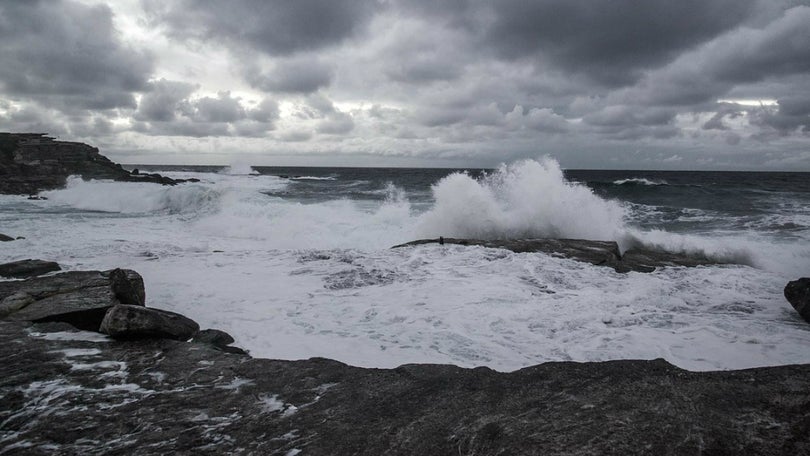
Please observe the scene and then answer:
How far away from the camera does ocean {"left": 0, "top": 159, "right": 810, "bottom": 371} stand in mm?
5043

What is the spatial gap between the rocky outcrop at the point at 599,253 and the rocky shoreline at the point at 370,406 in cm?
615

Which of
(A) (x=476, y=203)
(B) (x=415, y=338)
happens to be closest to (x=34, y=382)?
(B) (x=415, y=338)

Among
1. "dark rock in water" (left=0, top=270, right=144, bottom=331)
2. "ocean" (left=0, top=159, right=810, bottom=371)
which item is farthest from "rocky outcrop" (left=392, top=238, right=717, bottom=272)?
"dark rock in water" (left=0, top=270, right=144, bottom=331)

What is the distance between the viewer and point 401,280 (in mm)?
7852

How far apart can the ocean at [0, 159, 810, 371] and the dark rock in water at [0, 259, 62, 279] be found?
634mm

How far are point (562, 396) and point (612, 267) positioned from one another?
22.1 ft

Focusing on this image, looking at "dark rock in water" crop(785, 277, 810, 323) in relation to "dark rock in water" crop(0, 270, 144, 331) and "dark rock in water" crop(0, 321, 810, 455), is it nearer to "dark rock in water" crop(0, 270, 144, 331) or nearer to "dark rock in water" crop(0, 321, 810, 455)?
"dark rock in water" crop(0, 321, 810, 455)

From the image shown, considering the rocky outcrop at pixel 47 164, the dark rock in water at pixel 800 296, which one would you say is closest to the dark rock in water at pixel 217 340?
the dark rock in water at pixel 800 296

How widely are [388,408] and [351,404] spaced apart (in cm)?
28

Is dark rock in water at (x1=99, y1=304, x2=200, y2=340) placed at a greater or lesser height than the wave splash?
lesser

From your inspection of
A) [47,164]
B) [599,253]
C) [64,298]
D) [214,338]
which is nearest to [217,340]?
[214,338]

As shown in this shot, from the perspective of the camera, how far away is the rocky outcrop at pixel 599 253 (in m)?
9.10

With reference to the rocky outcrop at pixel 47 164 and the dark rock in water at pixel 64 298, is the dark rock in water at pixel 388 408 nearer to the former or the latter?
the dark rock in water at pixel 64 298

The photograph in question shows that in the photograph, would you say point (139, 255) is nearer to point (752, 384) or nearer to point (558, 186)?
point (752, 384)
